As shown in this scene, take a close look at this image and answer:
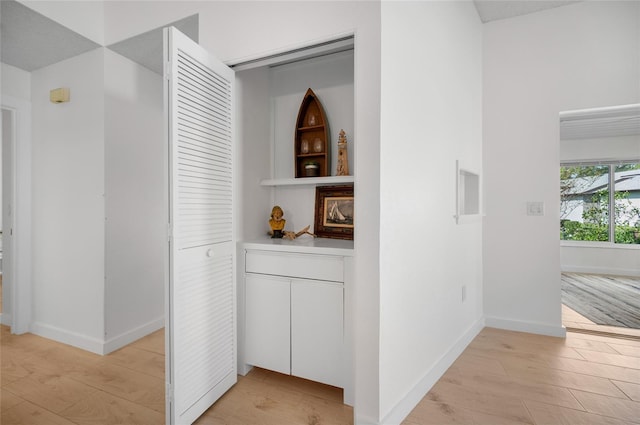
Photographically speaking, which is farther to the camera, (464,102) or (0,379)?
(464,102)

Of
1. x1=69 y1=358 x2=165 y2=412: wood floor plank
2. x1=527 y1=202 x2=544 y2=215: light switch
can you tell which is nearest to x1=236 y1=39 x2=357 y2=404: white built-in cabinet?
x1=69 y1=358 x2=165 y2=412: wood floor plank

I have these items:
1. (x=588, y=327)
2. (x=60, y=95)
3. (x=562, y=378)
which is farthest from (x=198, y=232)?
(x=588, y=327)

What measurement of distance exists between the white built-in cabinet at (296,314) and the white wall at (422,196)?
31cm

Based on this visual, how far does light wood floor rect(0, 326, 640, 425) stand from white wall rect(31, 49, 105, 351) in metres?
0.30

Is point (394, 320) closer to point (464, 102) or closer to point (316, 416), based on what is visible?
point (316, 416)

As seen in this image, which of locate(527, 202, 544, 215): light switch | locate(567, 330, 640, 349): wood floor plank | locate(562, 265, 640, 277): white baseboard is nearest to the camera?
locate(567, 330, 640, 349): wood floor plank

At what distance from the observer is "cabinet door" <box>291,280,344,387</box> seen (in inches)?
70.5

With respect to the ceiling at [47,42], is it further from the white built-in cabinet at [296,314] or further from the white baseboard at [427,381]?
the white baseboard at [427,381]

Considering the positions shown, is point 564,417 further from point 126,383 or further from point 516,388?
point 126,383

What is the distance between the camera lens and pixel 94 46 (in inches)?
96.5

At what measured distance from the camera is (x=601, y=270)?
5238 millimetres

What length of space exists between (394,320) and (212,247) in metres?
1.01

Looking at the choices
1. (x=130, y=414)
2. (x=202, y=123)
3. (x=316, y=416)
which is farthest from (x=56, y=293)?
(x=316, y=416)

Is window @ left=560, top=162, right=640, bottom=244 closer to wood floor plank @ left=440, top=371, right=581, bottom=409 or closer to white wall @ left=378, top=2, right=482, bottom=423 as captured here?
white wall @ left=378, top=2, right=482, bottom=423
